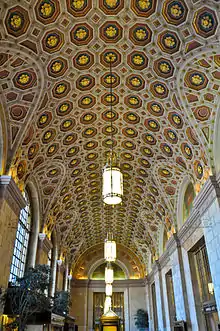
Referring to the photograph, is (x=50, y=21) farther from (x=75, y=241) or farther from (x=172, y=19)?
(x=75, y=241)

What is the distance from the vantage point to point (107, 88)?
11000 mm

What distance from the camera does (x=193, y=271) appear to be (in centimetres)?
1272

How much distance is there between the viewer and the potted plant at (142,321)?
24406mm

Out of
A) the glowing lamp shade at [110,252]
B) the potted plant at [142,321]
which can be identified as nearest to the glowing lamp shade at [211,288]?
the glowing lamp shade at [110,252]

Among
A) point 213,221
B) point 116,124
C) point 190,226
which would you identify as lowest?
point 213,221

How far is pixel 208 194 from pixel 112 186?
182 inches

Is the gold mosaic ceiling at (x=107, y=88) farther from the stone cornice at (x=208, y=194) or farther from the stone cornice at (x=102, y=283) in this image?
the stone cornice at (x=102, y=283)

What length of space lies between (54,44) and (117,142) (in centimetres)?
611

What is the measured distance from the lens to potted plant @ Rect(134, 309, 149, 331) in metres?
24.4

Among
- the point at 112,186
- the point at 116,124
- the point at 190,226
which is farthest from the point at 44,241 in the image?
the point at 112,186

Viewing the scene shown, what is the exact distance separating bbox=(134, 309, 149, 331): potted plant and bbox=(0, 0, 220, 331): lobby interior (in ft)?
21.8

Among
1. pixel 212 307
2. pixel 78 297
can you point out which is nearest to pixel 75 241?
pixel 78 297

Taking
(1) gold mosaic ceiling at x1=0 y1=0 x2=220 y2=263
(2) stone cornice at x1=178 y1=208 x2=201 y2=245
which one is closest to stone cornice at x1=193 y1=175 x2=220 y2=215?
(2) stone cornice at x1=178 y1=208 x2=201 y2=245

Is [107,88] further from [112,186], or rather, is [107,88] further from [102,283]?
[102,283]
